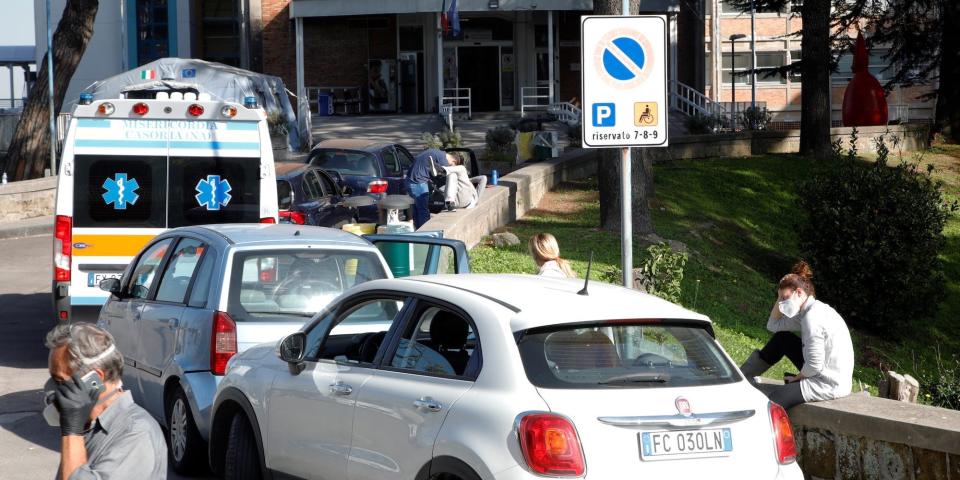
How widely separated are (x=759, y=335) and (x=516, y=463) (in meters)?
10.5

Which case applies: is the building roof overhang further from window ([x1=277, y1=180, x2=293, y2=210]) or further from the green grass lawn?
window ([x1=277, y1=180, x2=293, y2=210])

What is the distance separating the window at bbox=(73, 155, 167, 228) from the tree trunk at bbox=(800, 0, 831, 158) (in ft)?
68.7

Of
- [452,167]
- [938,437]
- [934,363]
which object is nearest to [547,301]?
[938,437]

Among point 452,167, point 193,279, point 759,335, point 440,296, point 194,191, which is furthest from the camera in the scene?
point 452,167

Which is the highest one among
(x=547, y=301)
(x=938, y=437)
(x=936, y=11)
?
(x=936, y=11)

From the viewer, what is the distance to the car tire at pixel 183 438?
25.7ft

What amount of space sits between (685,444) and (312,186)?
14006mm

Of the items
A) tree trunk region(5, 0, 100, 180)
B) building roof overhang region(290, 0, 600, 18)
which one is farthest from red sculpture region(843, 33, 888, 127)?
tree trunk region(5, 0, 100, 180)

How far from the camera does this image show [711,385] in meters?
5.19

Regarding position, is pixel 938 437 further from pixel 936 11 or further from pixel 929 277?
pixel 936 11

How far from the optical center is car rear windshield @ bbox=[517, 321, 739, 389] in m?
5.03

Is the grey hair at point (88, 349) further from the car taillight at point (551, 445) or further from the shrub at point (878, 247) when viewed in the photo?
the shrub at point (878, 247)

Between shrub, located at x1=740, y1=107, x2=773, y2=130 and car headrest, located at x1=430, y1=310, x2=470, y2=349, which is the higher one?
shrub, located at x1=740, y1=107, x2=773, y2=130

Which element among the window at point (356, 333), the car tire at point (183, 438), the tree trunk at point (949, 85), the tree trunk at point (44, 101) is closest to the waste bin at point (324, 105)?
the tree trunk at point (44, 101)
